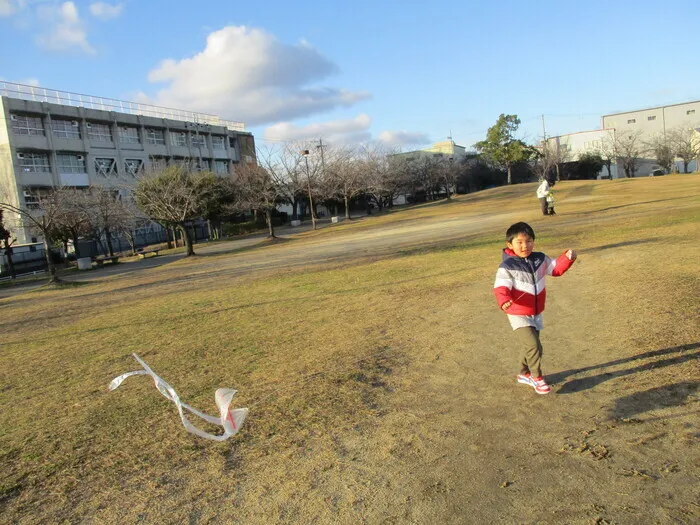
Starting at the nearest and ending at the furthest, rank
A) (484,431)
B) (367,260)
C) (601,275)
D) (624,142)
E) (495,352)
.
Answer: (484,431)
(495,352)
(601,275)
(367,260)
(624,142)

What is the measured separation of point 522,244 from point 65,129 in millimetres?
51308

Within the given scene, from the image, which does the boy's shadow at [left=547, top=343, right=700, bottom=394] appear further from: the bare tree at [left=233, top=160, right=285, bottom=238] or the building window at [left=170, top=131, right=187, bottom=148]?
the building window at [left=170, top=131, right=187, bottom=148]

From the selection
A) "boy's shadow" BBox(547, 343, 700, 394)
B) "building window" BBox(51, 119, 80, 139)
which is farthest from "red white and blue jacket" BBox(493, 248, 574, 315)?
"building window" BBox(51, 119, 80, 139)

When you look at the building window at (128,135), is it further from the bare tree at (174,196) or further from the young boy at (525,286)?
the young boy at (525,286)

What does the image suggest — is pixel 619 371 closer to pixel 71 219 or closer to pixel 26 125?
pixel 71 219

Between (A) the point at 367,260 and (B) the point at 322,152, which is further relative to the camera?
(B) the point at 322,152

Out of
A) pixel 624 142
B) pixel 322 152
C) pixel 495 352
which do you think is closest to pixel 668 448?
pixel 495 352

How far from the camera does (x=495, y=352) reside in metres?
5.12

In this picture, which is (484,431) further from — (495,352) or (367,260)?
(367,260)

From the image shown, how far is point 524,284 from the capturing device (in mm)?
4059

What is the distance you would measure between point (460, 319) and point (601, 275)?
11.0 ft

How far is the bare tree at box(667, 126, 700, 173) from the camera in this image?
58.8 meters

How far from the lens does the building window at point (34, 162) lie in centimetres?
4238

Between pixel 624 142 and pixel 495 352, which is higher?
pixel 624 142
